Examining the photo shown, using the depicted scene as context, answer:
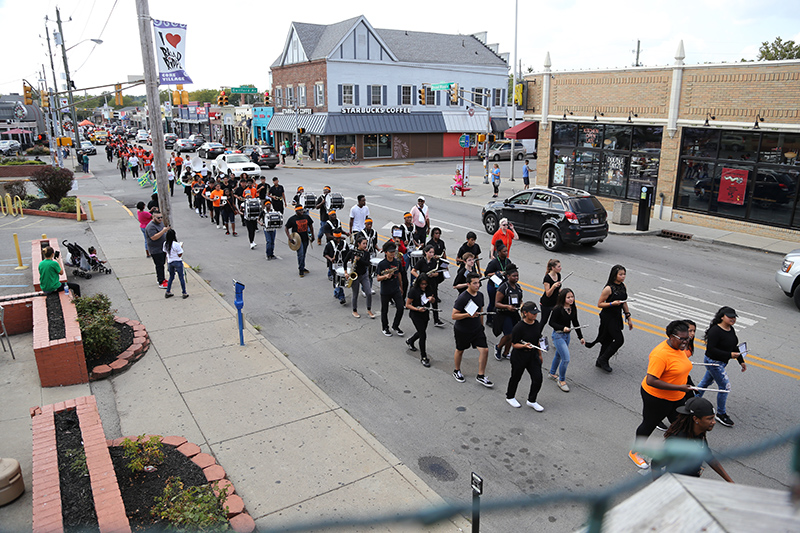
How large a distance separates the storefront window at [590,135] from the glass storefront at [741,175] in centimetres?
366

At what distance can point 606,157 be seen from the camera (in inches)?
923

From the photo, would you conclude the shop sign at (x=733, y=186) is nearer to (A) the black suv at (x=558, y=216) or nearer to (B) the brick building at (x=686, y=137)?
(B) the brick building at (x=686, y=137)

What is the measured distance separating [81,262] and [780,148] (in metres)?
20.6

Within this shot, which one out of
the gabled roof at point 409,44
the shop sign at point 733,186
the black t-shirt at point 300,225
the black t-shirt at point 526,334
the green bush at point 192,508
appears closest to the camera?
the green bush at point 192,508

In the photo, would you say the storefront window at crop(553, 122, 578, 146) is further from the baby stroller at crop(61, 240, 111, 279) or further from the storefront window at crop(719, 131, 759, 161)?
the baby stroller at crop(61, 240, 111, 279)

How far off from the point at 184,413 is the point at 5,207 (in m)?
21.4

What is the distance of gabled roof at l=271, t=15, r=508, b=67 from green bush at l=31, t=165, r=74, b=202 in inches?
1044

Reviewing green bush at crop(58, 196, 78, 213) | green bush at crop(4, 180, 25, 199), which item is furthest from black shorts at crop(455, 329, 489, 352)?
green bush at crop(4, 180, 25, 199)

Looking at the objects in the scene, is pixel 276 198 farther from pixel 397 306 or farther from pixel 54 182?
pixel 54 182

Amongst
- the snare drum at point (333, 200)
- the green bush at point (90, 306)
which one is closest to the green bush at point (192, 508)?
the green bush at point (90, 306)

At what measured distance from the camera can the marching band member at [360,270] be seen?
10875 mm

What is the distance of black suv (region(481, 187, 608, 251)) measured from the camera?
53.4 feet

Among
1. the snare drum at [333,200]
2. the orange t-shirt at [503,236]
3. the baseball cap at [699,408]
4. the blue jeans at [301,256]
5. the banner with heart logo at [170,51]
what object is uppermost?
the banner with heart logo at [170,51]

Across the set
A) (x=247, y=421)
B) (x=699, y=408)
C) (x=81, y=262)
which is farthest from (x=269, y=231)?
(x=699, y=408)
